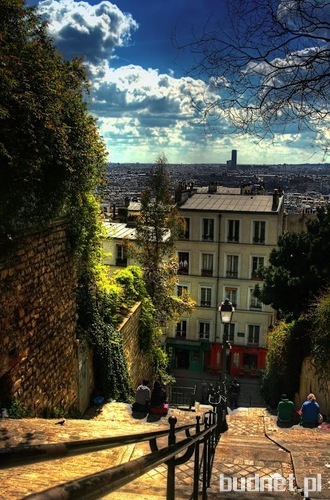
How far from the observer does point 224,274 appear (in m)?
29.3

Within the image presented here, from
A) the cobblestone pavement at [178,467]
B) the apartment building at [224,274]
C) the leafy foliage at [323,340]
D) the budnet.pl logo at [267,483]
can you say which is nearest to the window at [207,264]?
the apartment building at [224,274]

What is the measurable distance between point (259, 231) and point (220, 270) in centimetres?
371

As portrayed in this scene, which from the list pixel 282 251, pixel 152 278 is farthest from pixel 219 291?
pixel 282 251

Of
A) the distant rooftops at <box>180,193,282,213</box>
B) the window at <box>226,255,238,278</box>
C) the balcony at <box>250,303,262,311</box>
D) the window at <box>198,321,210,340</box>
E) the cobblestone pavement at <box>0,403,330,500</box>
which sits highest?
the distant rooftops at <box>180,193,282,213</box>

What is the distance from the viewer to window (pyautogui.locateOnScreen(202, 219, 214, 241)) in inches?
1150

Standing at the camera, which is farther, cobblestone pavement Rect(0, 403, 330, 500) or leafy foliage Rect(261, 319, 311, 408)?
leafy foliage Rect(261, 319, 311, 408)

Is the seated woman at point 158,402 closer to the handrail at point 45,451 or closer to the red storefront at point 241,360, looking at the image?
the handrail at point 45,451

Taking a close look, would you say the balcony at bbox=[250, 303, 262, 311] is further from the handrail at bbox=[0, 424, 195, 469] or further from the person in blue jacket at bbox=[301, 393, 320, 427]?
the handrail at bbox=[0, 424, 195, 469]

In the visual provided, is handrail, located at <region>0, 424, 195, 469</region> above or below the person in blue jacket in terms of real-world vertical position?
above

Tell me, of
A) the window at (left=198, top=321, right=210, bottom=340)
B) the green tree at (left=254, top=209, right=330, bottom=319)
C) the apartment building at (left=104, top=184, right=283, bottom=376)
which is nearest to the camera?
the green tree at (left=254, top=209, right=330, bottom=319)

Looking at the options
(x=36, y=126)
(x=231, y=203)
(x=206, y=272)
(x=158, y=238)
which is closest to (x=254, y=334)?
(x=206, y=272)

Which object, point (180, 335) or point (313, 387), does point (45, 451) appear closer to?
point (313, 387)

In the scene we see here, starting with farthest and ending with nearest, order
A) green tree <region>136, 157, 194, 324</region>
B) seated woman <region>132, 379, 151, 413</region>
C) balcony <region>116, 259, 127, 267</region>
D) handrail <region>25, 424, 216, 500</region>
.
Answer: balcony <region>116, 259, 127, 267</region>, green tree <region>136, 157, 194, 324</region>, seated woman <region>132, 379, 151, 413</region>, handrail <region>25, 424, 216, 500</region>

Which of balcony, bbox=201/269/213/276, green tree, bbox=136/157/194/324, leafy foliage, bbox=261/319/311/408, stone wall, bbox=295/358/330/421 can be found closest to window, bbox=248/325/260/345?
balcony, bbox=201/269/213/276
